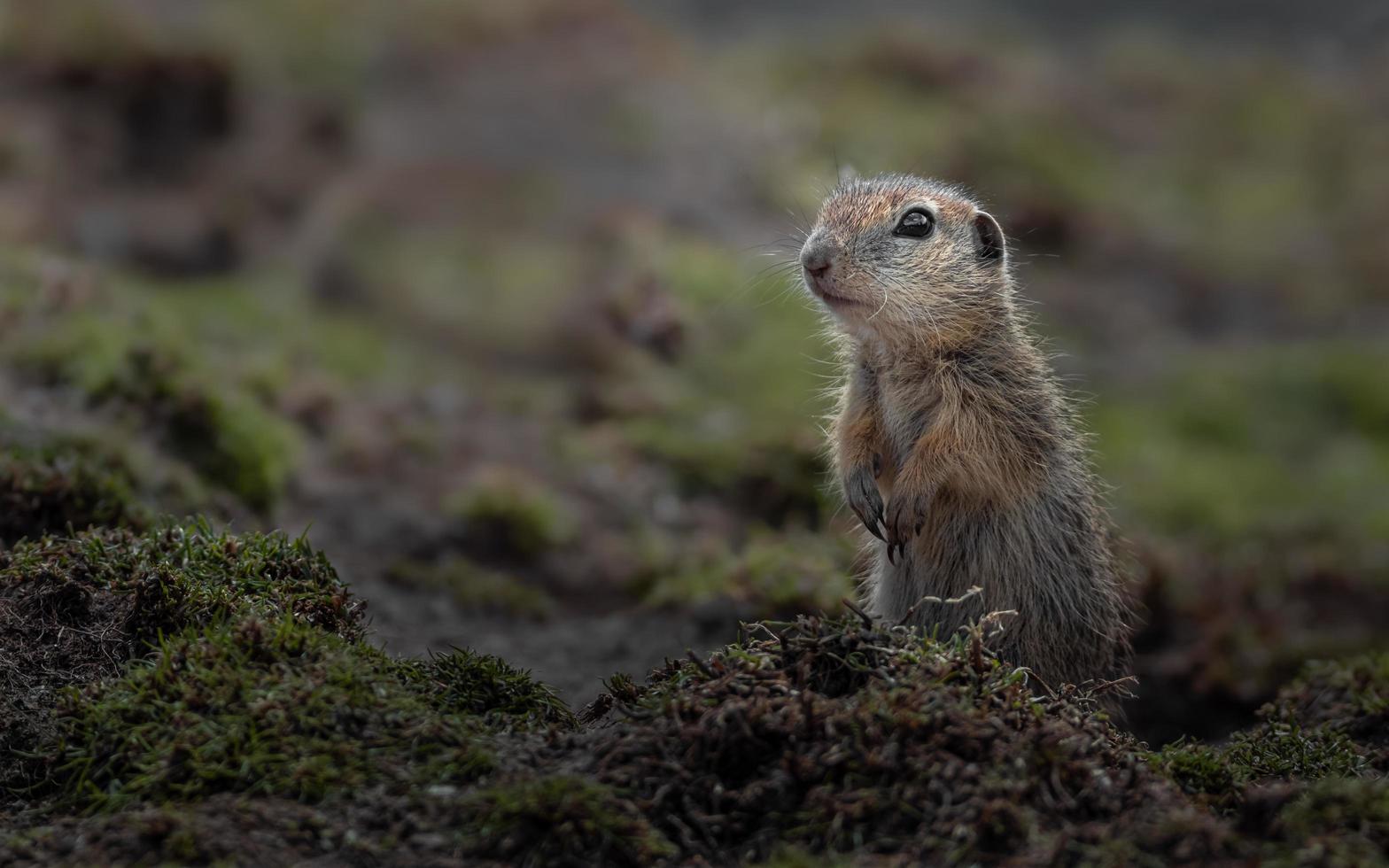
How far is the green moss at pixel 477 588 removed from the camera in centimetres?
862

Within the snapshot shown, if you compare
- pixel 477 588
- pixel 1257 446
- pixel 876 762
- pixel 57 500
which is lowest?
pixel 876 762

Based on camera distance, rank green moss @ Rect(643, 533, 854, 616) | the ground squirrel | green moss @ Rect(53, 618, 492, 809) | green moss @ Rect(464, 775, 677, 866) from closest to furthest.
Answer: green moss @ Rect(464, 775, 677, 866) < green moss @ Rect(53, 618, 492, 809) < the ground squirrel < green moss @ Rect(643, 533, 854, 616)

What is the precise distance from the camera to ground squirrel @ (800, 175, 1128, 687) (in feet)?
19.2

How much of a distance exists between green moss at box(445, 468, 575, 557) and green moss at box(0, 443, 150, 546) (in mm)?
3035

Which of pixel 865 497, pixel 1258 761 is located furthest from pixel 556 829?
pixel 1258 761

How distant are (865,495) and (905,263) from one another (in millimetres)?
1075

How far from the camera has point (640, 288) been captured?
1161 centimetres

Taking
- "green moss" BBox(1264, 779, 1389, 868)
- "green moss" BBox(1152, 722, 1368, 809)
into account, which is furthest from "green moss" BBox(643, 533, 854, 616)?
"green moss" BBox(1264, 779, 1389, 868)

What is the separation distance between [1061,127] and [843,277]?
46.1 ft

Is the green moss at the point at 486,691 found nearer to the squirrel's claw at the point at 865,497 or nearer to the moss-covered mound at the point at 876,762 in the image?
the moss-covered mound at the point at 876,762

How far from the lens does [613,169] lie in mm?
14742

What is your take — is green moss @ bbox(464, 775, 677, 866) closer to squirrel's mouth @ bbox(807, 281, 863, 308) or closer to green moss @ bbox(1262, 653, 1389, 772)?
squirrel's mouth @ bbox(807, 281, 863, 308)

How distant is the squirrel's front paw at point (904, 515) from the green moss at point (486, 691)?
5.68 feet

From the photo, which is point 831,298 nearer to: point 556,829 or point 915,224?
point 915,224
